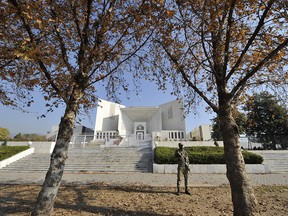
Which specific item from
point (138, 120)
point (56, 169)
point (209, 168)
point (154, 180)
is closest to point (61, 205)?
point (56, 169)

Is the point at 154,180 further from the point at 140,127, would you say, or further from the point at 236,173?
the point at 140,127

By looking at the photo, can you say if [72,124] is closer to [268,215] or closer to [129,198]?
[129,198]

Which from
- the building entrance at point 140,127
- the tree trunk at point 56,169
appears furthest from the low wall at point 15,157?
the building entrance at point 140,127

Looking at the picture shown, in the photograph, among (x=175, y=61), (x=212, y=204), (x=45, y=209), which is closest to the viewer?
(x=45, y=209)

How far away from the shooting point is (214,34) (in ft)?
17.8

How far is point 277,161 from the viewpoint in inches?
537

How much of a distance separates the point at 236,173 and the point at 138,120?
32559 millimetres

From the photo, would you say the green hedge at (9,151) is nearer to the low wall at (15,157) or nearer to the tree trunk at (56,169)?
the low wall at (15,157)

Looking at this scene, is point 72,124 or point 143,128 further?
point 143,128

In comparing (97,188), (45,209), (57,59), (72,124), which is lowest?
(97,188)

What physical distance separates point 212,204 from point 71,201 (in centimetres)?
427

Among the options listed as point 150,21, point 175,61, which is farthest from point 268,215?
point 150,21

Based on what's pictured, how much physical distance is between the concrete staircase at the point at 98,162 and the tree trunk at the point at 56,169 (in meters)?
8.42

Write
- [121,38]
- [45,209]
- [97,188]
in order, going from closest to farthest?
[45,209]
[121,38]
[97,188]
